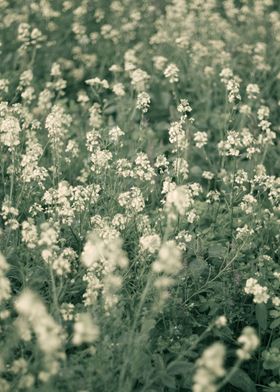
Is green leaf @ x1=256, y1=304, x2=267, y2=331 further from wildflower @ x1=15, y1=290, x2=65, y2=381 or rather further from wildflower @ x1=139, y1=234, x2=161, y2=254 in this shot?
wildflower @ x1=15, y1=290, x2=65, y2=381

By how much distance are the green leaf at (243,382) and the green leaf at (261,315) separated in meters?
0.37

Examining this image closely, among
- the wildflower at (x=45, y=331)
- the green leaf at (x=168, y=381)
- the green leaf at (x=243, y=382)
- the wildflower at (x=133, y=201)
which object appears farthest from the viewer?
the wildflower at (x=133, y=201)

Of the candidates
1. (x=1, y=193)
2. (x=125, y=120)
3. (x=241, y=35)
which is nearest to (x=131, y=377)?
(x=1, y=193)

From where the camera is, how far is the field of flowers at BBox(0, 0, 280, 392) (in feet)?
9.57

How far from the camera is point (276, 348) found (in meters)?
3.61

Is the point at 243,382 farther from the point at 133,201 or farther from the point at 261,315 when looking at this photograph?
the point at 133,201

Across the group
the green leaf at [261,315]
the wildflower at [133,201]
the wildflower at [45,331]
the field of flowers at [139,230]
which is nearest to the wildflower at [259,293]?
the field of flowers at [139,230]

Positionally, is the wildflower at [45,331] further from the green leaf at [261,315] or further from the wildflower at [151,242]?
the green leaf at [261,315]

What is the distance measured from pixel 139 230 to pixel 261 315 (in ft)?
3.17

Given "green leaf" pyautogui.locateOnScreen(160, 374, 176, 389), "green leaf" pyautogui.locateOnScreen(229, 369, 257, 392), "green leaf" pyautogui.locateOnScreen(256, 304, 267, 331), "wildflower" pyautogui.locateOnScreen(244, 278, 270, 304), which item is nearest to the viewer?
"green leaf" pyautogui.locateOnScreen(160, 374, 176, 389)

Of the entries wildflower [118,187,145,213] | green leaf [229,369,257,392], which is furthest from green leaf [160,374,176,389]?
wildflower [118,187,145,213]

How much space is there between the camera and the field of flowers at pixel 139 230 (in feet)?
9.57

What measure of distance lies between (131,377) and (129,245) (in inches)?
62.5

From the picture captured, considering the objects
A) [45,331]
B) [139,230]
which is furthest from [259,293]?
[45,331]
